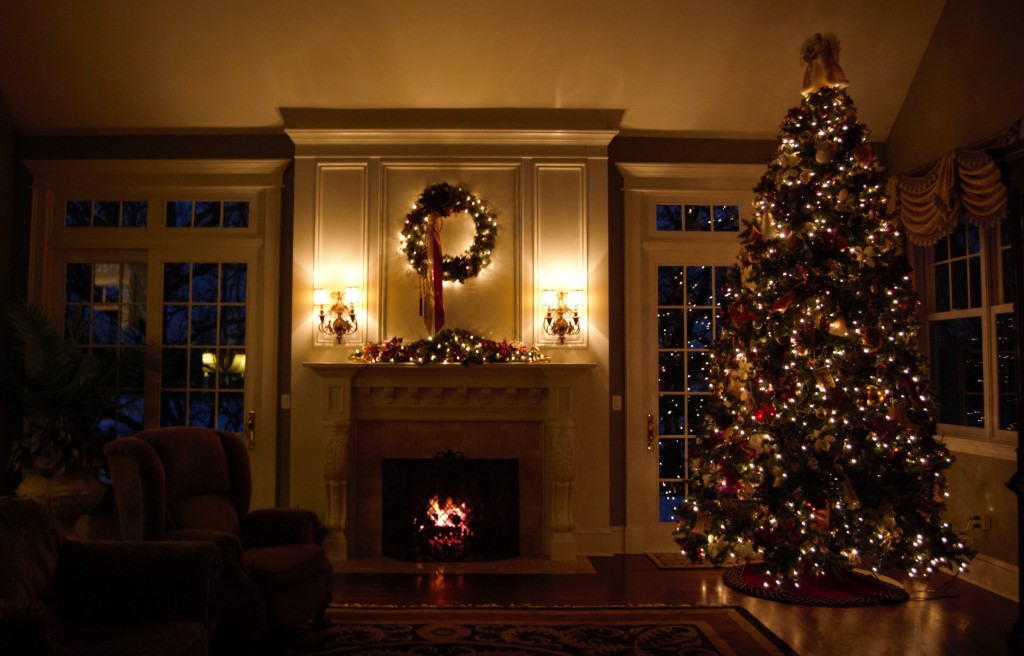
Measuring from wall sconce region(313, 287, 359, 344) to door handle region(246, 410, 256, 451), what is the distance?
901mm

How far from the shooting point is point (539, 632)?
418 cm

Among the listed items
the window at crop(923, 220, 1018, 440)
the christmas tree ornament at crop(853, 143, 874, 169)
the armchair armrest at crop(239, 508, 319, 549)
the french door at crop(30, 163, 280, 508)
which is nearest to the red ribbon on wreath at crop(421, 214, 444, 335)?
the french door at crop(30, 163, 280, 508)

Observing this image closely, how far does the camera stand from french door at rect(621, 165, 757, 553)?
20.7ft

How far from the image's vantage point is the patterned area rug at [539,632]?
3918 millimetres

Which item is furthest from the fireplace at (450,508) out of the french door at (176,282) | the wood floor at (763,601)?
the french door at (176,282)

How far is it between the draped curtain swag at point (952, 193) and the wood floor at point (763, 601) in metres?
2.36

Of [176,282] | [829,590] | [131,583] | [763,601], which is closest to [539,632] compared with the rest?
[763,601]

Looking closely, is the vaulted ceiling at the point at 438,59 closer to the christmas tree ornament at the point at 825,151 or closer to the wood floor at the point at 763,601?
the christmas tree ornament at the point at 825,151

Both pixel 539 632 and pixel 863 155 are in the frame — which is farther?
pixel 863 155

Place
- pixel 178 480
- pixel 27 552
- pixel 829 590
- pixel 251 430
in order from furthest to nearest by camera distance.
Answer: pixel 251 430 → pixel 829 590 → pixel 178 480 → pixel 27 552

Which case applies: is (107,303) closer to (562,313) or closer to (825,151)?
(562,313)

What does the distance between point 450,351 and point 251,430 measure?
1770 mm

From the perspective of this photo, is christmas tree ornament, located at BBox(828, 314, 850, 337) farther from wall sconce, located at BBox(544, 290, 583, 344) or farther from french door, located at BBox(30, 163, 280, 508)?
french door, located at BBox(30, 163, 280, 508)

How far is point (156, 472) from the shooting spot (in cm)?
369
